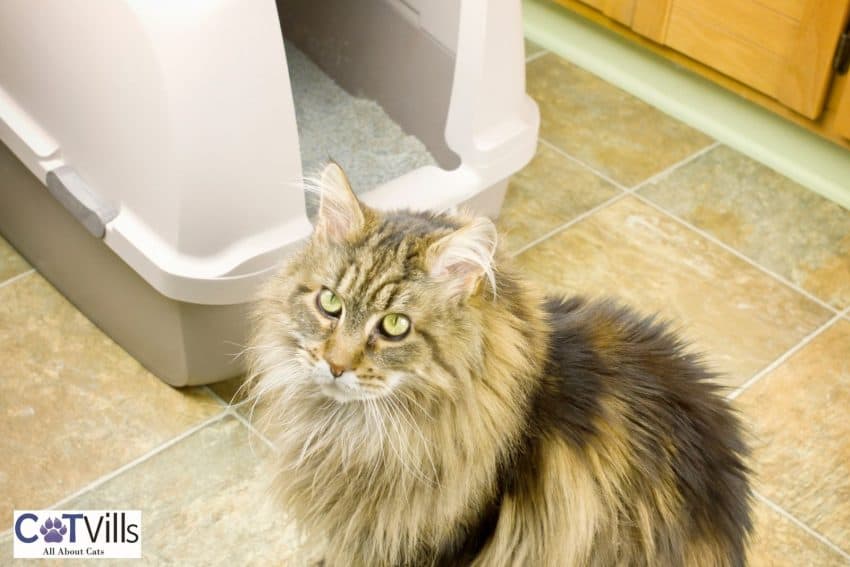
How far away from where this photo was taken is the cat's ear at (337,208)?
4.25 feet

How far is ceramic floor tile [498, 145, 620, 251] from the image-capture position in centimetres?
229

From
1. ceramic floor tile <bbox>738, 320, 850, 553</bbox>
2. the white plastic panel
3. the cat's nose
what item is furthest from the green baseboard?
the cat's nose

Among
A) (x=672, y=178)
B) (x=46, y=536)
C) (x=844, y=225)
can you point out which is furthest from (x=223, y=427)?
(x=844, y=225)

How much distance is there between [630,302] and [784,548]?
1.80ft

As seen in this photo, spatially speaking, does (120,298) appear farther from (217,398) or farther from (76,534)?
(76,534)

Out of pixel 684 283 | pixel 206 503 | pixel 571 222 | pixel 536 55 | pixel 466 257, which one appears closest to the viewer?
pixel 466 257

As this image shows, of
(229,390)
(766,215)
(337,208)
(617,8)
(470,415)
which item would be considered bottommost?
(766,215)

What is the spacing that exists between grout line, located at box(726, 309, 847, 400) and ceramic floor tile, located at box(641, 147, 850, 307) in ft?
0.22

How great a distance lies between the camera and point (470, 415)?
1.27 meters

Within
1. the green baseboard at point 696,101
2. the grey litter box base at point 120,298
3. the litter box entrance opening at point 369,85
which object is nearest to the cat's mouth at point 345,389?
the grey litter box base at point 120,298

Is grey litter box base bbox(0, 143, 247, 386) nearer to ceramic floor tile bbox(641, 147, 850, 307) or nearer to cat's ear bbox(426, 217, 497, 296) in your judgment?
cat's ear bbox(426, 217, 497, 296)

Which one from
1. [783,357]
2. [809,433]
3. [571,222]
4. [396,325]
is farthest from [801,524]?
[396,325]

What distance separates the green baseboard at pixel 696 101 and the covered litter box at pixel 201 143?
67 centimetres

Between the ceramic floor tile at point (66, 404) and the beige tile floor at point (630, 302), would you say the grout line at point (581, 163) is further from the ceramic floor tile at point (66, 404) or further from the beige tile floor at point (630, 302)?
the ceramic floor tile at point (66, 404)
